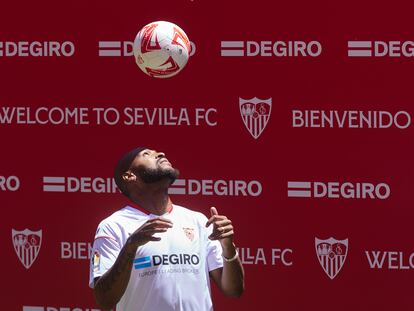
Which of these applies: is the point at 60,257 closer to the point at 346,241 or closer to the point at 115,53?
the point at 115,53

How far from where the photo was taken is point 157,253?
179 inches

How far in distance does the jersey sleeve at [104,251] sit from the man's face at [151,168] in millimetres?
314

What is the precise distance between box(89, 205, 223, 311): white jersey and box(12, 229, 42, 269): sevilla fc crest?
71.7 inches

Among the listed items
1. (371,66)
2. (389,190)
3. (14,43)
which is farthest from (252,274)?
(14,43)

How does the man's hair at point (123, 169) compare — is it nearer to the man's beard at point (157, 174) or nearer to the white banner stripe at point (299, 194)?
the man's beard at point (157, 174)

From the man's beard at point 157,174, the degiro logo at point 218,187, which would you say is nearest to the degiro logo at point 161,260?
the man's beard at point 157,174

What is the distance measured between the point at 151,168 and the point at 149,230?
1.87 feet

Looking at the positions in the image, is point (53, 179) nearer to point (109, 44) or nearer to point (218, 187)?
point (109, 44)

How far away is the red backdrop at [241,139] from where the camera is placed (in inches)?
232

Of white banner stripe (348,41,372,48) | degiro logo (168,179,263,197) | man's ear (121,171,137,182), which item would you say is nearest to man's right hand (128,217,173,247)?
man's ear (121,171,137,182)

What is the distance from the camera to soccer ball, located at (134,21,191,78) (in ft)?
17.7

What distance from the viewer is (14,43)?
20.7 feet

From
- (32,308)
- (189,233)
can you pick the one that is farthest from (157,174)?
(32,308)

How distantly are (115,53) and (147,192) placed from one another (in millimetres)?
1694
